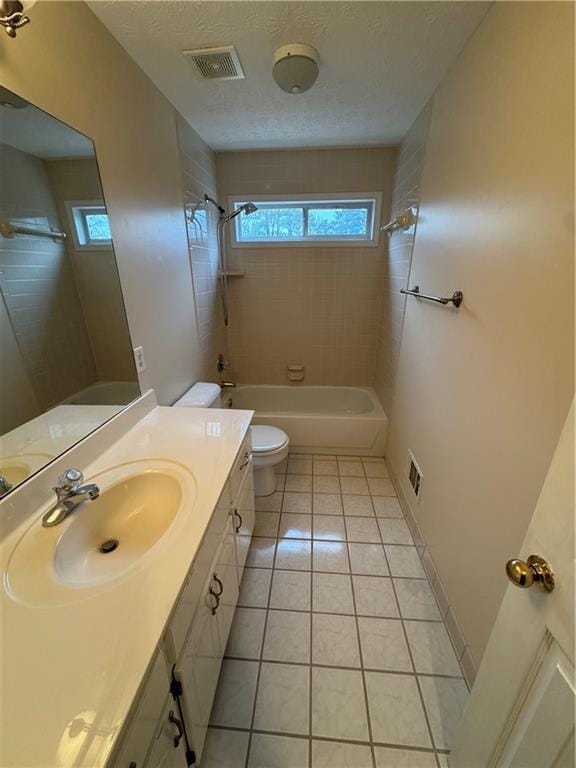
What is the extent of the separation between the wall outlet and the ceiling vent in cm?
132

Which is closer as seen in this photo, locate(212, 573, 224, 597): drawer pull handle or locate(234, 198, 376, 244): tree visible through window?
locate(212, 573, 224, 597): drawer pull handle

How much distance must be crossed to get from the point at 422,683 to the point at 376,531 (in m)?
0.72

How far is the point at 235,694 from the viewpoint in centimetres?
114

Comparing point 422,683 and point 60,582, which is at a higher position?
point 60,582

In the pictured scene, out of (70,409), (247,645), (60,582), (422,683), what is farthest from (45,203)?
(422,683)

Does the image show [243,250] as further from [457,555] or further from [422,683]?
[422,683]

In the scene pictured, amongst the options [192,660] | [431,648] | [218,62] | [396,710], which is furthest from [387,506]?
[218,62]

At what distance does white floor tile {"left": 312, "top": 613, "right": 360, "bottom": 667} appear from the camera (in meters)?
1.23

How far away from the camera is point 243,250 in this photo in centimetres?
273

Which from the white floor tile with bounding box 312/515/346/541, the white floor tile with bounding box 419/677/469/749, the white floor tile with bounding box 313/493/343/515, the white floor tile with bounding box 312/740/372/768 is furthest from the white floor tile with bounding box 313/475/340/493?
the white floor tile with bounding box 312/740/372/768

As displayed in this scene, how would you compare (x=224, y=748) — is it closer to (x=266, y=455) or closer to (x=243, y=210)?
(x=266, y=455)

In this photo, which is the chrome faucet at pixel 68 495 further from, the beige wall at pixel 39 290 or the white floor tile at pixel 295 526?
the white floor tile at pixel 295 526

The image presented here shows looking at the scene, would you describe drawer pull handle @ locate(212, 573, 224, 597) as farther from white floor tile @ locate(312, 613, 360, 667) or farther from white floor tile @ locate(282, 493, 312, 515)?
white floor tile @ locate(282, 493, 312, 515)

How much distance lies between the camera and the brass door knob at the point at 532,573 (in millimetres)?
554
